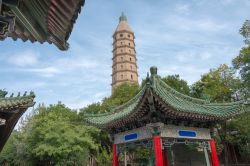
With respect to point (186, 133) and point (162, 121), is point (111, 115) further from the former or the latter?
point (186, 133)

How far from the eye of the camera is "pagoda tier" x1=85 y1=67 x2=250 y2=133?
10141 mm

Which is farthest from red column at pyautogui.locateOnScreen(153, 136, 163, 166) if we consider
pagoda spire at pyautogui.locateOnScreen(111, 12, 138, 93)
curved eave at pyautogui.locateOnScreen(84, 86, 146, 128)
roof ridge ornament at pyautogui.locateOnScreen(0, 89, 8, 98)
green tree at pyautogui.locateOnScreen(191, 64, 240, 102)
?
pagoda spire at pyautogui.locateOnScreen(111, 12, 138, 93)

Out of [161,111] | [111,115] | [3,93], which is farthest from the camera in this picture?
[111,115]

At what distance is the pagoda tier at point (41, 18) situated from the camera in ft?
8.18

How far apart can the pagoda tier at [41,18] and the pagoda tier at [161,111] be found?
21.4 feet

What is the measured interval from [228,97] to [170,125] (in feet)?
66.4

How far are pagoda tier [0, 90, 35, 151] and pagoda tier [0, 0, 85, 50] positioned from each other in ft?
14.3

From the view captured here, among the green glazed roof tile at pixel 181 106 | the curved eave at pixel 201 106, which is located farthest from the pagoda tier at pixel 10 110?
the curved eave at pixel 201 106

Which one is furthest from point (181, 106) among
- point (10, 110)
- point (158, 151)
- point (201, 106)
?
point (10, 110)

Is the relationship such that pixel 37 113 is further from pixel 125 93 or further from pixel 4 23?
pixel 4 23

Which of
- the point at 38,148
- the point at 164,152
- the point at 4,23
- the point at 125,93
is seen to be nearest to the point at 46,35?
the point at 4,23

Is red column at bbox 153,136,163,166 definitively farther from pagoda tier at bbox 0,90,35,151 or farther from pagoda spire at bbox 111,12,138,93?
pagoda spire at bbox 111,12,138,93

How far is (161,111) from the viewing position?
10617 millimetres

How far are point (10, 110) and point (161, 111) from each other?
5.91 m
